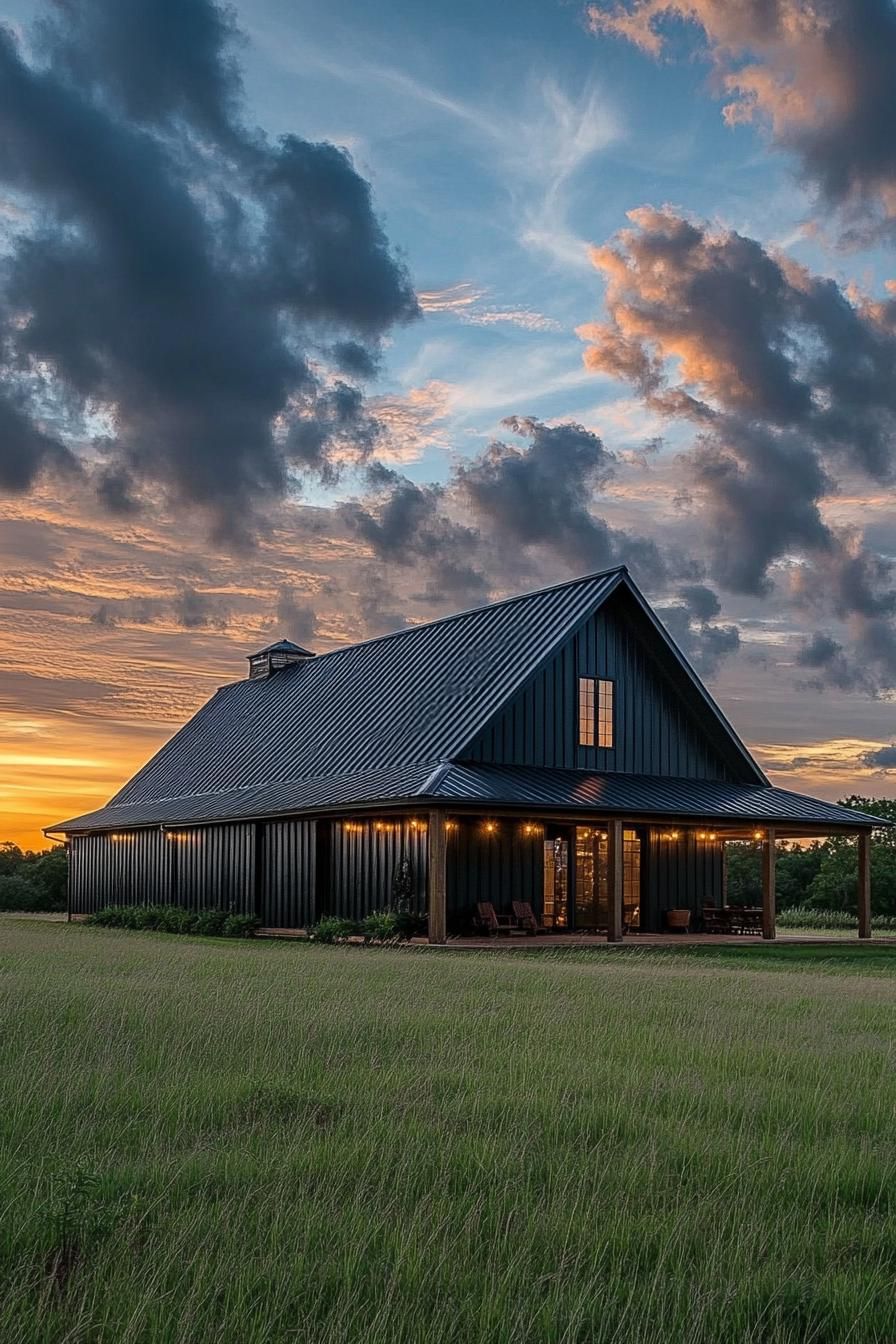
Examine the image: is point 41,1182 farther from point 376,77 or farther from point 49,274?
point 49,274

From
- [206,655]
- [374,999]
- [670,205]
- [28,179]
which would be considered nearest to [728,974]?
[374,999]

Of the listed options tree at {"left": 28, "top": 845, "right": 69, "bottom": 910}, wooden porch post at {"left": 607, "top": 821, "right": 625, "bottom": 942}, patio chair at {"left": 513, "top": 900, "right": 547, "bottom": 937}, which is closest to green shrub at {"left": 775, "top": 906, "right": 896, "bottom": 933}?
wooden porch post at {"left": 607, "top": 821, "right": 625, "bottom": 942}

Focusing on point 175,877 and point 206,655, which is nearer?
point 175,877

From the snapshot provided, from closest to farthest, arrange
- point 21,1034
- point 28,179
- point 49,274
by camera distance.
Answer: point 21,1034 < point 28,179 < point 49,274

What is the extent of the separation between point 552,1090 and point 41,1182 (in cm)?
336

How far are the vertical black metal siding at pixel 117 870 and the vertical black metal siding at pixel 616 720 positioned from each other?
42.2 feet

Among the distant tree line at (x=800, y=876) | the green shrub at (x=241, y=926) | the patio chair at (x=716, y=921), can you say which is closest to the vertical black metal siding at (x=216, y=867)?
the green shrub at (x=241, y=926)

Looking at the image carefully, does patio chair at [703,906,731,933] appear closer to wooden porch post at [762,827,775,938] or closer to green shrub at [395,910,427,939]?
wooden porch post at [762,827,775,938]

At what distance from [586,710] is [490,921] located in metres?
6.19

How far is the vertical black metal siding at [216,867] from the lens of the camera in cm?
3394

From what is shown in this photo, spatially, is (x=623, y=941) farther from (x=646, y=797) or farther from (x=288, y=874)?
(x=288, y=874)

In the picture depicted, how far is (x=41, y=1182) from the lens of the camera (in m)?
6.00

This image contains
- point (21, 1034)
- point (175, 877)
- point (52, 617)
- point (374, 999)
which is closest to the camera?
point (21, 1034)

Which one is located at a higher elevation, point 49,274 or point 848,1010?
point 49,274
